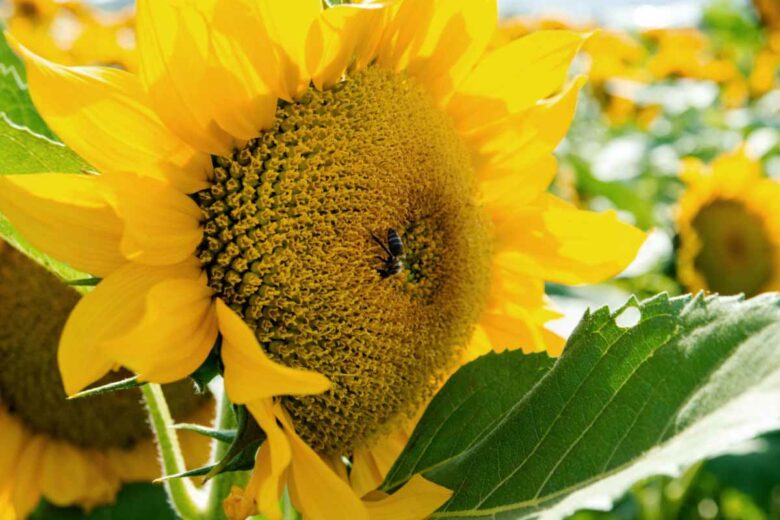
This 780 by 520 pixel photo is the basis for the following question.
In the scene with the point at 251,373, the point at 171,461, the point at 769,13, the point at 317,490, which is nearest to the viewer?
the point at 251,373

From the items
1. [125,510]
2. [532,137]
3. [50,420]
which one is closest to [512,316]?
[532,137]

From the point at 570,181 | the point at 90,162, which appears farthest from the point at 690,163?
the point at 90,162

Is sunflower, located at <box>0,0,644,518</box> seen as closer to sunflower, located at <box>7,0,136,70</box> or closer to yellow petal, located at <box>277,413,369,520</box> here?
yellow petal, located at <box>277,413,369,520</box>

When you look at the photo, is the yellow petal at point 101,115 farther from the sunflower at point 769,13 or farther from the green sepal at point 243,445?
the sunflower at point 769,13

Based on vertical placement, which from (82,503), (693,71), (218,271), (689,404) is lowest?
(693,71)

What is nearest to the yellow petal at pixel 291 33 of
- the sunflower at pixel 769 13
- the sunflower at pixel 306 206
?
the sunflower at pixel 306 206

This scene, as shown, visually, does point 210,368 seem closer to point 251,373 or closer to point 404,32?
point 251,373

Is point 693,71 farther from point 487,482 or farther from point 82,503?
point 487,482
